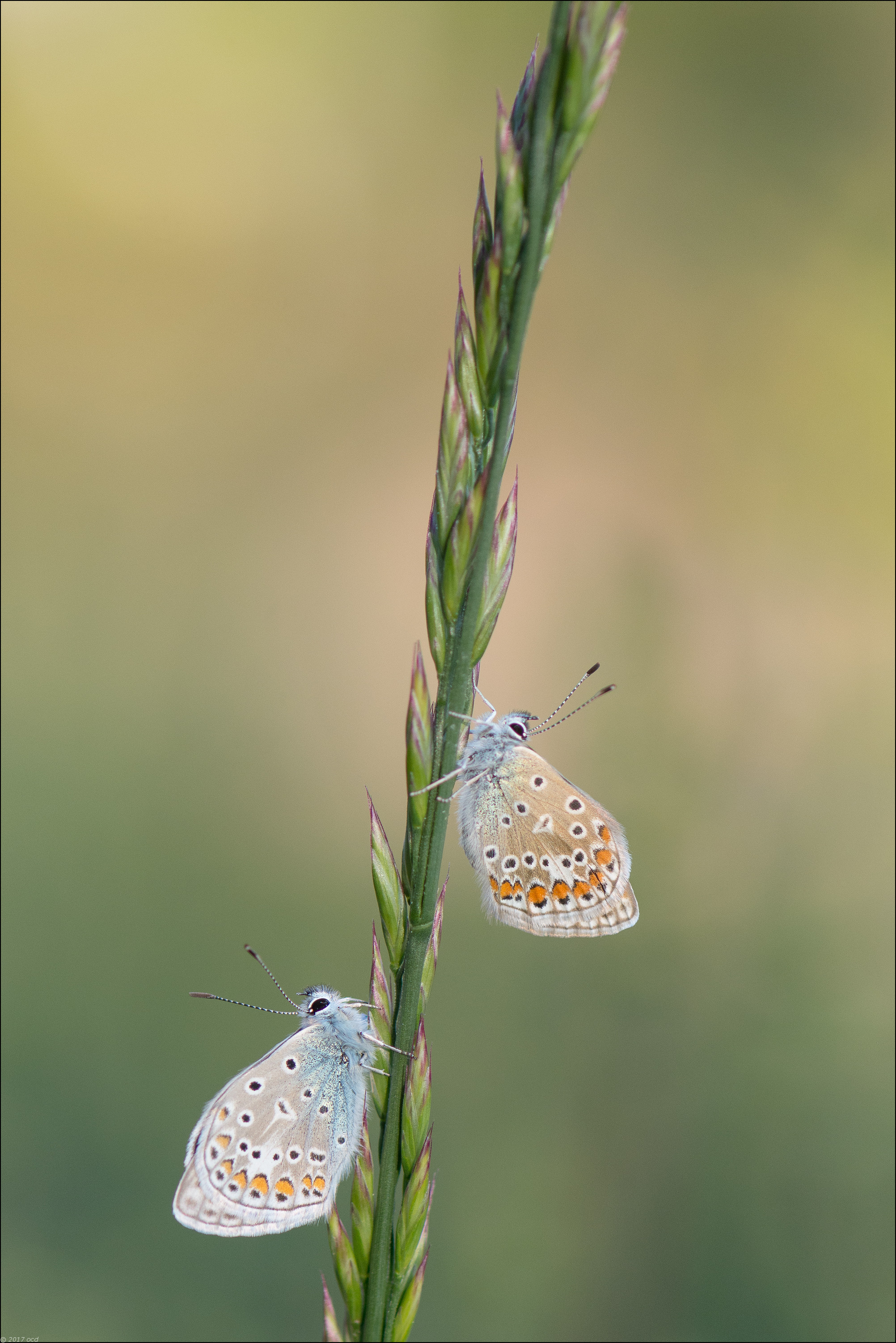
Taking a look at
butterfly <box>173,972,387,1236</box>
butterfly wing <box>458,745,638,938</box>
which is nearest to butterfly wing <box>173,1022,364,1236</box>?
butterfly <box>173,972,387,1236</box>

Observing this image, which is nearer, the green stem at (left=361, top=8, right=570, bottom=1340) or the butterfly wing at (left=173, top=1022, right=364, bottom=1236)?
the green stem at (left=361, top=8, right=570, bottom=1340)

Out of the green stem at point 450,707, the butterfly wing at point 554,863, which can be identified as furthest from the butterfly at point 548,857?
the green stem at point 450,707

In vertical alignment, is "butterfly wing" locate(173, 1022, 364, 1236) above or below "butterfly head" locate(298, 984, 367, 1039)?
below

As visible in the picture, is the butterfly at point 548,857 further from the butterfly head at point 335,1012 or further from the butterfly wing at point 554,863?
the butterfly head at point 335,1012

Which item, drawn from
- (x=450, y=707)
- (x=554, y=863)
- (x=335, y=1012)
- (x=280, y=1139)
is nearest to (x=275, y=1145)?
(x=280, y=1139)

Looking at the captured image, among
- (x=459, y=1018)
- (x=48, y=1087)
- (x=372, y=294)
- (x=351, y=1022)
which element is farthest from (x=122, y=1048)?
(x=372, y=294)

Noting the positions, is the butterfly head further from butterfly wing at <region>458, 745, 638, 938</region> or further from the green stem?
the green stem
